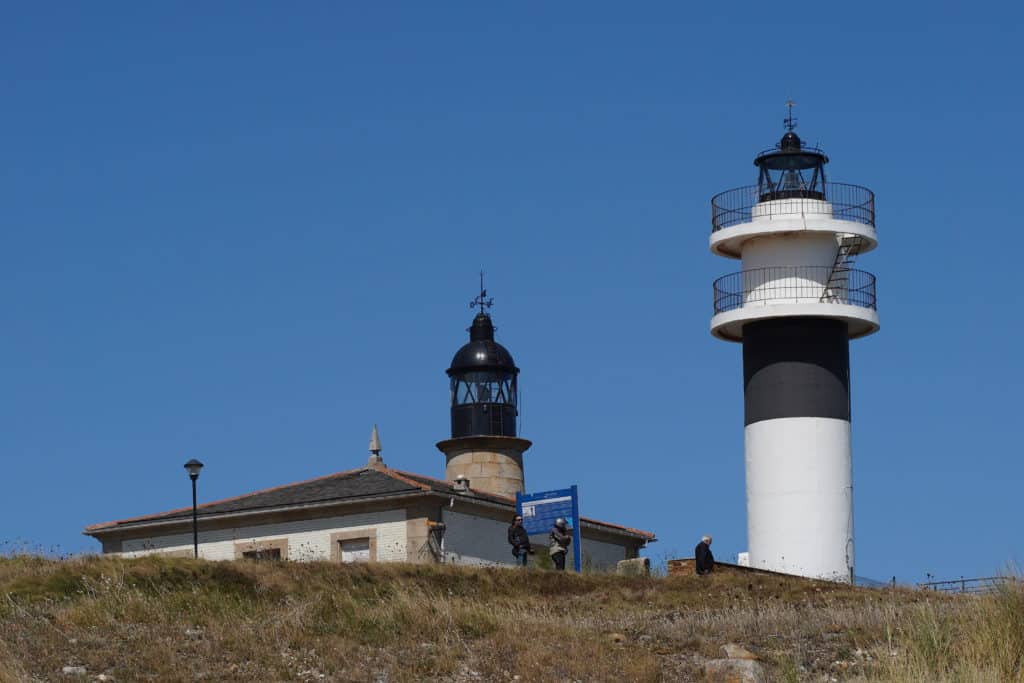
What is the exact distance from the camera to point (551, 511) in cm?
3538

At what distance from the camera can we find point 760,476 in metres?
36.4

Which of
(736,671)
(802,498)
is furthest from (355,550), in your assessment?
(736,671)

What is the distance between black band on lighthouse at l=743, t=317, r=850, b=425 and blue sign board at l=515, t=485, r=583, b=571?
15.1 ft

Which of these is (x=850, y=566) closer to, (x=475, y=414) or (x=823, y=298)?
(x=823, y=298)

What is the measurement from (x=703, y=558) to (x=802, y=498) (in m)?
5.47

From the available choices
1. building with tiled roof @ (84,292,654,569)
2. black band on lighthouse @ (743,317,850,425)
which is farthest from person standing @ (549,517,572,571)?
black band on lighthouse @ (743,317,850,425)

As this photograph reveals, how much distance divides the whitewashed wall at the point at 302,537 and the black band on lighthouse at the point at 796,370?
26.0ft

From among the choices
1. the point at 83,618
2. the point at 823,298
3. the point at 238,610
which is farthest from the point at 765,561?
the point at 83,618

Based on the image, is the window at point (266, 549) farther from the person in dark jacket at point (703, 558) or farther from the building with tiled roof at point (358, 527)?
the person in dark jacket at point (703, 558)

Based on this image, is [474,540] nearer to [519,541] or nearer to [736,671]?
[519,541]

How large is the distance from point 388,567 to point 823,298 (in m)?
12.8

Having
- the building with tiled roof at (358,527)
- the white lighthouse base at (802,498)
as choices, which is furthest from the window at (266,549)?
the white lighthouse base at (802,498)

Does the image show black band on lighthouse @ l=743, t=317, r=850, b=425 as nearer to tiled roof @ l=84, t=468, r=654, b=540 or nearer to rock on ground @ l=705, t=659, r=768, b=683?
tiled roof @ l=84, t=468, r=654, b=540

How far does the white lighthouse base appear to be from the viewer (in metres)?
35.6
